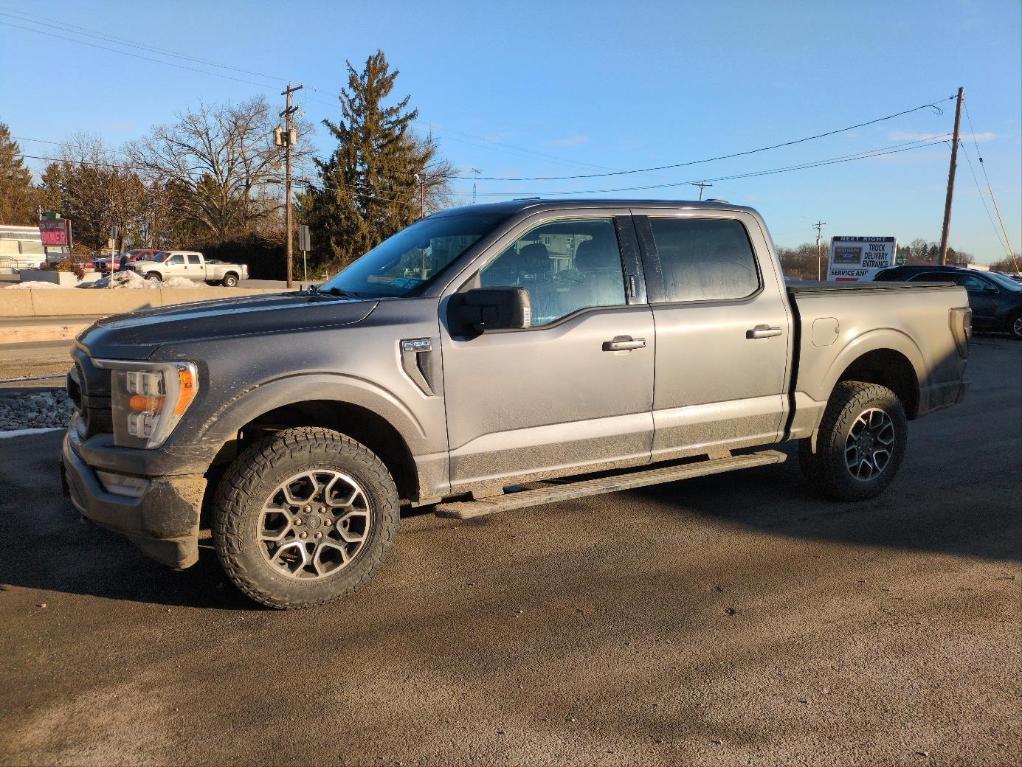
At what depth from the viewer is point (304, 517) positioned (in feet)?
11.7

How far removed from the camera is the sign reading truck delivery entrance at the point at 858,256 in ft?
122

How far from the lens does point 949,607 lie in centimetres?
379

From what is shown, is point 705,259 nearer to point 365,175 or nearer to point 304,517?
point 304,517

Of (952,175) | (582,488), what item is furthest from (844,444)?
(952,175)

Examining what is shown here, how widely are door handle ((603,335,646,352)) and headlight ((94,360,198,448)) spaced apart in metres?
2.09

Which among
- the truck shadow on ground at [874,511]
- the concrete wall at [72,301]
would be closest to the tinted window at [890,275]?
the truck shadow on ground at [874,511]

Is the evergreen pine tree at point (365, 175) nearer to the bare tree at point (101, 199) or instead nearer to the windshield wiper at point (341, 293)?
the bare tree at point (101, 199)

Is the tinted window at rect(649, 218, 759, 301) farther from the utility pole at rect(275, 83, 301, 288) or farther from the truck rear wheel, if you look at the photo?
the utility pole at rect(275, 83, 301, 288)

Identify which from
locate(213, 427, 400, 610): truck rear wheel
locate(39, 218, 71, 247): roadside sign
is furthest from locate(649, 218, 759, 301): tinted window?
locate(39, 218, 71, 247): roadside sign

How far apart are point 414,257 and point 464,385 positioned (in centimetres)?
92

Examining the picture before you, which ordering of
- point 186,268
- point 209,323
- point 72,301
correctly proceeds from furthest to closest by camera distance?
1. point 186,268
2. point 72,301
3. point 209,323

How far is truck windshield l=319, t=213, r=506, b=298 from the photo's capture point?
410 cm

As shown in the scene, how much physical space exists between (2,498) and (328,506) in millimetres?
2966

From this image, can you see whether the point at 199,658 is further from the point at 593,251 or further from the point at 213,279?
the point at 213,279
